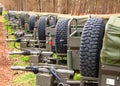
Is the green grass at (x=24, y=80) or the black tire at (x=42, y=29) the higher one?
the black tire at (x=42, y=29)

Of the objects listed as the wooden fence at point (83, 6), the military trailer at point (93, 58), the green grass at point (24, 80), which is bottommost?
the green grass at point (24, 80)

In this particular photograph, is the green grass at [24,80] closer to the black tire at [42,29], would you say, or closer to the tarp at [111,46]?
the black tire at [42,29]

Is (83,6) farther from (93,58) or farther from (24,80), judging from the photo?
(93,58)

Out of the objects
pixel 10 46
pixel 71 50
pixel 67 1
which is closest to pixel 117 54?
pixel 71 50

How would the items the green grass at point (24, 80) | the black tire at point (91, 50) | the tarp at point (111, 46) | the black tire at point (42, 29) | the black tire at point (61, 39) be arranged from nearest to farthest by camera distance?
the tarp at point (111, 46) < the black tire at point (91, 50) < the green grass at point (24, 80) < the black tire at point (61, 39) < the black tire at point (42, 29)

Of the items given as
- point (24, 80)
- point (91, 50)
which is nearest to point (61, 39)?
point (24, 80)

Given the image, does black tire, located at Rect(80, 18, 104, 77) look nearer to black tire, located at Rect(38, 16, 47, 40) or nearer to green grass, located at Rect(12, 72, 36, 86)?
green grass, located at Rect(12, 72, 36, 86)

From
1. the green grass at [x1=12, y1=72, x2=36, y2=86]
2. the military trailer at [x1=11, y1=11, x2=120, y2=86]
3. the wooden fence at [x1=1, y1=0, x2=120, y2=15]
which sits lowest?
the green grass at [x1=12, y1=72, x2=36, y2=86]

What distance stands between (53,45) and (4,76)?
1635 millimetres

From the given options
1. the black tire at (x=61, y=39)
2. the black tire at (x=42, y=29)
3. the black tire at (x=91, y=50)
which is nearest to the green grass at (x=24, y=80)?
the black tire at (x=61, y=39)

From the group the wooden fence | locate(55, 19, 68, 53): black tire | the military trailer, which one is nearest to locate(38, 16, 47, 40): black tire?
the wooden fence

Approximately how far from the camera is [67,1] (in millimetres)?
12773

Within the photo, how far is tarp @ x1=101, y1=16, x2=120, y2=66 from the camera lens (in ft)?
14.7

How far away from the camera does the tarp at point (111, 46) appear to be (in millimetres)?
4477
